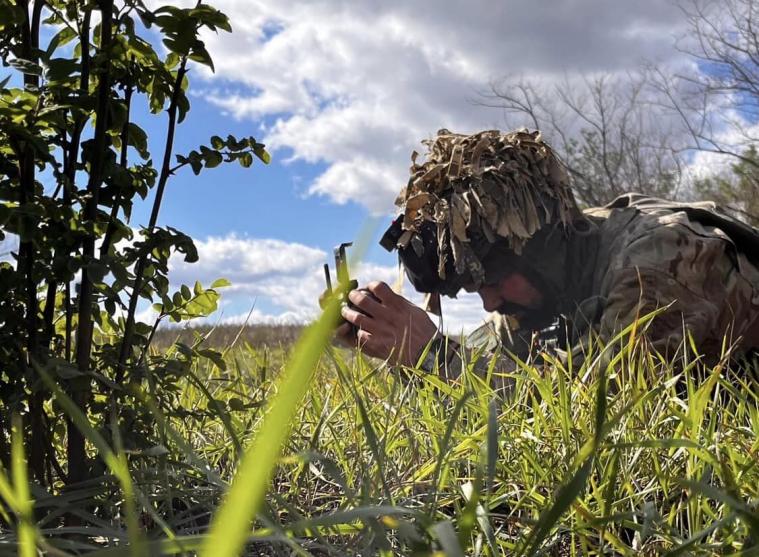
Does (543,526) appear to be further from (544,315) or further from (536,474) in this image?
(544,315)

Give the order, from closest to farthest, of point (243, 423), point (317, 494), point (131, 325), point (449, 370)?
point (131, 325) → point (317, 494) → point (243, 423) → point (449, 370)

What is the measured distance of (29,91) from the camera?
44.2 inches

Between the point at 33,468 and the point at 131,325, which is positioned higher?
the point at 131,325

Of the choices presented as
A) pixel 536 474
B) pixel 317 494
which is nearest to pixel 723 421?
pixel 536 474

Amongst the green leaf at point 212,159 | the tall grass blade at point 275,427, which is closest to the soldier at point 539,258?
the green leaf at point 212,159

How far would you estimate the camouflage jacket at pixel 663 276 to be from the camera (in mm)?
2309

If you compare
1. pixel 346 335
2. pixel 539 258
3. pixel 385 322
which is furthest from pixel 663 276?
pixel 346 335

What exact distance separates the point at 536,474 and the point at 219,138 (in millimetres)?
818

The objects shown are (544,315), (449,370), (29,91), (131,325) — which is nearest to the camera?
(29,91)

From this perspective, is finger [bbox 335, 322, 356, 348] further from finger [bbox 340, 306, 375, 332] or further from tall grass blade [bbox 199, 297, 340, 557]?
tall grass blade [bbox 199, 297, 340, 557]

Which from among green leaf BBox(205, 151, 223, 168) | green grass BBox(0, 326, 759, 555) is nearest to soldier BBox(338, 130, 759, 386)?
green grass BBox(0, 326, 759, 555)

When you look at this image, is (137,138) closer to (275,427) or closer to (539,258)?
(275,427)

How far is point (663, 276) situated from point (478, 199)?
0.67 meters

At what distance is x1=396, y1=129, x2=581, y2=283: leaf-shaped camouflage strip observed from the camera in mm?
2592
